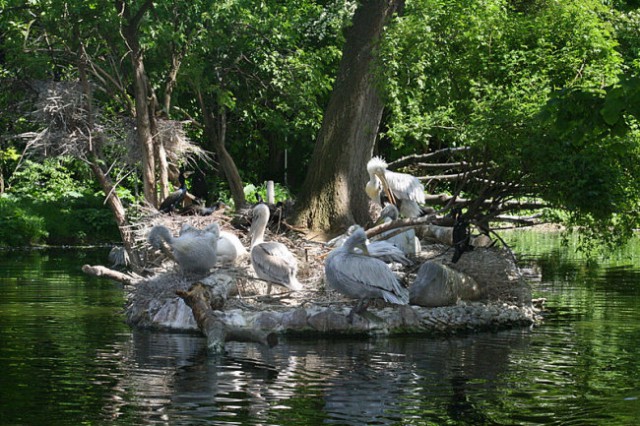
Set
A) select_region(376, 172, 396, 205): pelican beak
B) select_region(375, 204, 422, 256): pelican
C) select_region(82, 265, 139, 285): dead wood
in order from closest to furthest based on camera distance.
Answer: select_region(82, 265, 139, 285): dead wood
select_region(375, 204, 422, 256): pelican
select_region(376, 172, 396, 205): pelican beak

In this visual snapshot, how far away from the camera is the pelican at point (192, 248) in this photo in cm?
1581

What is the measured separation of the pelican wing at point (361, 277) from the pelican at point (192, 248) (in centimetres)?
203

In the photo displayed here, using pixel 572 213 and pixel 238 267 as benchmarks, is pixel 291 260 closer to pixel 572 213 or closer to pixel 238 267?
pixel 238 267

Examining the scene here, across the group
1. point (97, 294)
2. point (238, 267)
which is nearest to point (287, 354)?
point (238, 267)

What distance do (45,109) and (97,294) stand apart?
417cm

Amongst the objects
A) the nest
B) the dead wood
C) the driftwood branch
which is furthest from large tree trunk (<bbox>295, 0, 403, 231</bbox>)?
the driftwood branch

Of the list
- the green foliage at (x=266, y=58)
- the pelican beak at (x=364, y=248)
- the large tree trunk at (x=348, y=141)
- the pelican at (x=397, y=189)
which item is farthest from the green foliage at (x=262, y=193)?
the pelican beak at (x=364, y=248)

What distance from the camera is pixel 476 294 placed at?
1691cm

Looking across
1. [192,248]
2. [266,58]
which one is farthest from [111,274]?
[266,58]

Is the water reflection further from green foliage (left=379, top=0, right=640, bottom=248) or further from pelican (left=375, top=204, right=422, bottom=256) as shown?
pelican (left=375, top=204, right=422, bottom=256)

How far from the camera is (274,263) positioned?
53.2 ft

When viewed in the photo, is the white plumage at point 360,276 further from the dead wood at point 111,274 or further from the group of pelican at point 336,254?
the dead wood at point 111,274

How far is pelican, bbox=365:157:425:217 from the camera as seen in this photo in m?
19.6

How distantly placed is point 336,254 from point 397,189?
16.6ft
